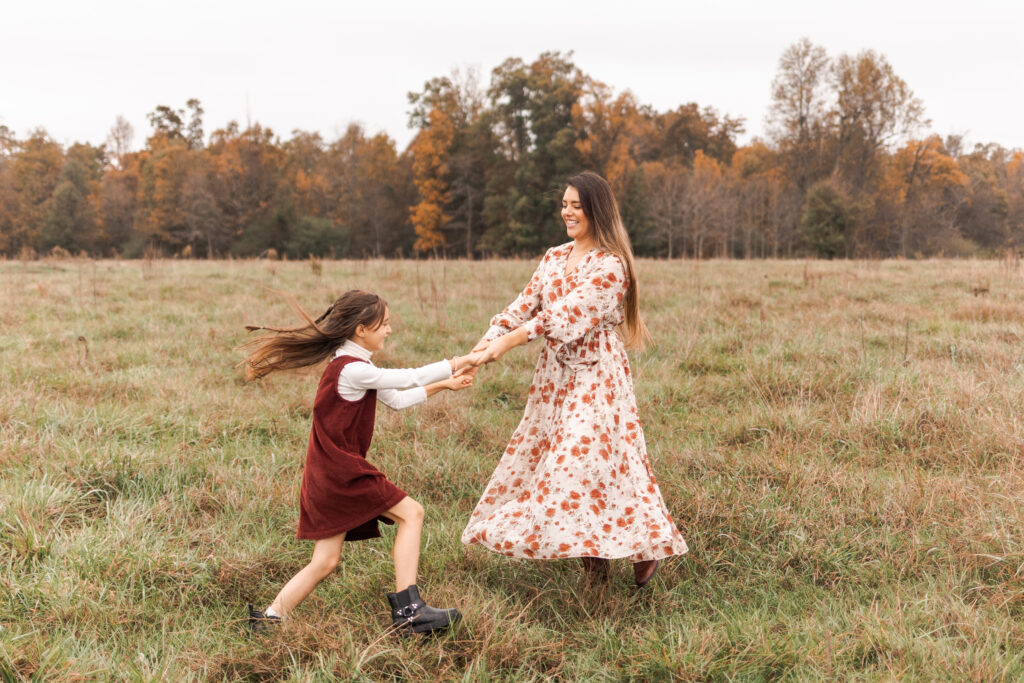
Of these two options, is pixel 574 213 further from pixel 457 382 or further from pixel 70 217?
pixel 70 217

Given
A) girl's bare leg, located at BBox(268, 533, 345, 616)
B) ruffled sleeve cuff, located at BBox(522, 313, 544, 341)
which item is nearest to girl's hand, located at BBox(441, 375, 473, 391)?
ruffled sleeve cuff, located at BBox(522, 313, 544, 341)

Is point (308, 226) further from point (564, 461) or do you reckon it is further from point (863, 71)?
point (564, 461)

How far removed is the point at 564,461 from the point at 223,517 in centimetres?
207

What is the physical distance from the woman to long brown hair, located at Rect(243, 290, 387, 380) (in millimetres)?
577

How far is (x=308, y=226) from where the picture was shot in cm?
4400

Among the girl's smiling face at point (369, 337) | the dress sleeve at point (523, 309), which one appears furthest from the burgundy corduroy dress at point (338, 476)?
the dress sleeve at point (523, 309)

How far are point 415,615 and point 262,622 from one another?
2.14 feet

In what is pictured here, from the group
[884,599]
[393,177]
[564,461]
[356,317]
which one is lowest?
[884,599]

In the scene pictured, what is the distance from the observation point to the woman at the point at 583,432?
3158 millimetres

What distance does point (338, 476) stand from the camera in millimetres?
2842

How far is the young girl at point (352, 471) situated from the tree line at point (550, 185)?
2996cm

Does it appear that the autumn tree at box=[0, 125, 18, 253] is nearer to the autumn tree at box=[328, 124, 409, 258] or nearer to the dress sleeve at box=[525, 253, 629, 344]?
the autumn tree at box=[328, 124, 409, 258]

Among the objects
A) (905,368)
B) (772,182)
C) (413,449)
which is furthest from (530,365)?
(772,182)

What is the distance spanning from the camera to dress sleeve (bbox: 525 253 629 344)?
3.24m
